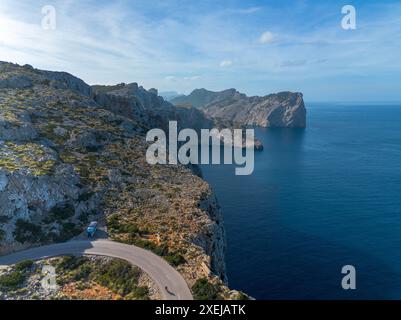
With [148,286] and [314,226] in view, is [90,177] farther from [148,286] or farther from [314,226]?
[314,226]

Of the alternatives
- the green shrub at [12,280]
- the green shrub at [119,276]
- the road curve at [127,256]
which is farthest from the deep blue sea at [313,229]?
the green shrub at [12,280]

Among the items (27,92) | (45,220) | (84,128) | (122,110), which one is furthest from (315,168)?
(45,220)

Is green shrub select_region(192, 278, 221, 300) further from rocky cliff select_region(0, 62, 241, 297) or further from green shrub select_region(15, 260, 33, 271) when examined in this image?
green shrub select_region(15, 260, 33, 271)

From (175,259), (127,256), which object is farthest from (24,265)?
(175,259)

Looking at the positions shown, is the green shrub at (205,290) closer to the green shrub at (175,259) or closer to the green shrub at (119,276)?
the green shrub at (175,259)

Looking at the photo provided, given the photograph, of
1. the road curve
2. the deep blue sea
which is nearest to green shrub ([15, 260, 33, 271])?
the road curve

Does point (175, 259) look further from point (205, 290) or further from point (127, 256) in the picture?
point (205, 290)
